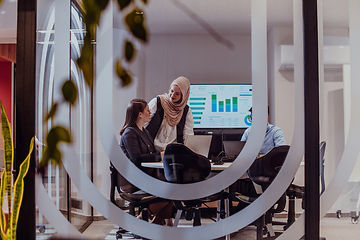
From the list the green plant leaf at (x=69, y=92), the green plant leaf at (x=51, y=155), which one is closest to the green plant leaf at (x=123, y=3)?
the green plant leaf at (x=69, y=92)

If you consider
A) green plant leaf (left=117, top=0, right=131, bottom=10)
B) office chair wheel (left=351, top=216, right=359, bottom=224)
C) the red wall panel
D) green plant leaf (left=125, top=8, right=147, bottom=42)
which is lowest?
office chair wheel (left=351, top=216, right=359, bottom=224)

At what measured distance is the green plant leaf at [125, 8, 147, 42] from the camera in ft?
1.25

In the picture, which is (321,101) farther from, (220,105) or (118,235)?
(118,235)

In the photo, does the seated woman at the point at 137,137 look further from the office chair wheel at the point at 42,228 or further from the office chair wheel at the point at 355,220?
the office chair wheel at the point at 355,220

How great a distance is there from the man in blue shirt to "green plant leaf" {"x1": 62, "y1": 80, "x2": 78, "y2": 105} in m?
1.29

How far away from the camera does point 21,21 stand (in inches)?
56.4

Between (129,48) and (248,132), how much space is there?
4.06 feet

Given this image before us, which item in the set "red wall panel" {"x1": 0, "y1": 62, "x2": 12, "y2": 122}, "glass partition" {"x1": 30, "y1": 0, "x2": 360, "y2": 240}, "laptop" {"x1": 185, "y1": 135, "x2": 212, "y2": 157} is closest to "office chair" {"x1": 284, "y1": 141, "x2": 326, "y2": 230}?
"glass partition" {"x1": 30, "y1": 0, "x2": 360, "y2": 240}

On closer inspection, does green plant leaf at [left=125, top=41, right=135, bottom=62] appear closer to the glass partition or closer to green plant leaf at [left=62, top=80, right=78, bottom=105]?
green plant leaf at [left=62, top=80, right=78, bottom=105]

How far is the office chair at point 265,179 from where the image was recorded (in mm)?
1512

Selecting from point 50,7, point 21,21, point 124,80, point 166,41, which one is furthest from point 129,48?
point 50,7

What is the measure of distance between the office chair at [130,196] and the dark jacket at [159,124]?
0.99 feet

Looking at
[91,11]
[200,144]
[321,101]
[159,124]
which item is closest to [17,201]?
[159,124]

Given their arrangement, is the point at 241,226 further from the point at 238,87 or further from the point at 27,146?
the point at 27,146
